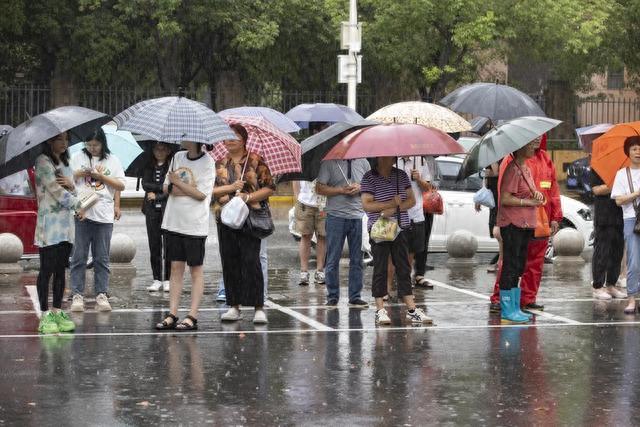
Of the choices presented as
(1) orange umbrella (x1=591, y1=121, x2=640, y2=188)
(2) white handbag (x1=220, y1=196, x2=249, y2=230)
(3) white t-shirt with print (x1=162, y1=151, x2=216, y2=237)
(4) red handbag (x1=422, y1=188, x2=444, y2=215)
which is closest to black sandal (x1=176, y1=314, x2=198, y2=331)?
(3) white t-shirt with print (x1=162, y1=151, x2=216, y2=237)

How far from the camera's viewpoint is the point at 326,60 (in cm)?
4006

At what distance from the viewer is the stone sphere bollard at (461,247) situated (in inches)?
716

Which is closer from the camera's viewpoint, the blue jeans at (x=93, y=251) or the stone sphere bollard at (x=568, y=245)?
the blue jeans at (x=93, y=251)

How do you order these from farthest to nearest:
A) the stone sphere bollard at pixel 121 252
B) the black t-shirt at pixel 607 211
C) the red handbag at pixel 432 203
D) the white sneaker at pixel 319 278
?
the stone sphere bollard at pixel 121 252 → the white sneaker at pixel 319 278 → the red handbag at pixel 432 203 → the black t-shirt at pixel 607 211

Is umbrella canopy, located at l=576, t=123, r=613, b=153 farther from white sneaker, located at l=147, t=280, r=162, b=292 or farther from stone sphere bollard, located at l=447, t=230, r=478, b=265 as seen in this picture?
white sneaker, located at l=147, t=280, r=162, b=292

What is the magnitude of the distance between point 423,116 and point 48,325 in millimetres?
4822

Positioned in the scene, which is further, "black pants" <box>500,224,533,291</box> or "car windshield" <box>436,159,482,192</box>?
"car windshield" <box>436,159,482,192</box>

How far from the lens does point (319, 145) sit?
1319 cm

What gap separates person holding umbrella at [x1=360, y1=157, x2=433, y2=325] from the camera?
12188 millimetres

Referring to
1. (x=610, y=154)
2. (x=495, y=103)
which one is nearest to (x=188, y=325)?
(x=610, y=154)

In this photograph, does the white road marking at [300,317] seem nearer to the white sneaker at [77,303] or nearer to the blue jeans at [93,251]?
the blue jeans at [93,251]

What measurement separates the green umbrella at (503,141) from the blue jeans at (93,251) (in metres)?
3.63

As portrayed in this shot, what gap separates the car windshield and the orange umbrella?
5.26 meters

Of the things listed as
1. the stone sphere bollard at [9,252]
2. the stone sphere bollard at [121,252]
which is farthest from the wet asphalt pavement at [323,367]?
the stone sphere bollard at [121,252]
